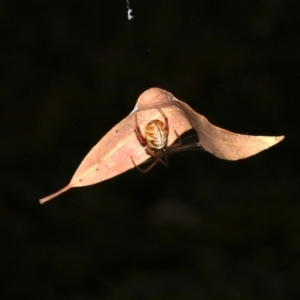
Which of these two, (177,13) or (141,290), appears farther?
(141,290)

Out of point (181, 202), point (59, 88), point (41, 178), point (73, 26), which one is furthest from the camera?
point (181, 202)

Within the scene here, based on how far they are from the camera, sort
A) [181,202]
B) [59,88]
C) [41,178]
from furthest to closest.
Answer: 1. [181,202]
2. [41,178]
3. [59,88]

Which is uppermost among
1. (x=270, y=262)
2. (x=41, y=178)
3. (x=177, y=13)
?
(x=177, y=13)

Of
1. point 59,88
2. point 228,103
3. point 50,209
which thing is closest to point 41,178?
point 50,209

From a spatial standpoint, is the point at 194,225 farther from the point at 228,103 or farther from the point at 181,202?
the point at 228,103
